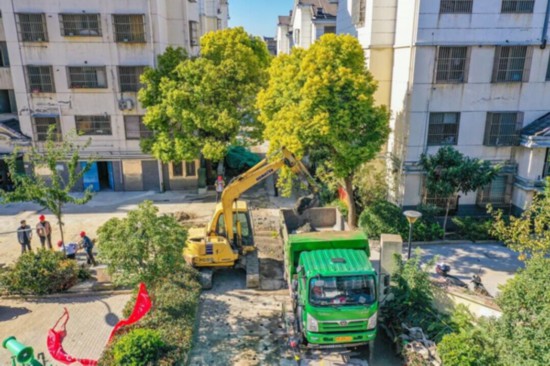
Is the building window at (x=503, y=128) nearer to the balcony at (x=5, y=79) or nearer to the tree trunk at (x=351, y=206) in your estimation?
the tree trunk at (x=351, y=206)

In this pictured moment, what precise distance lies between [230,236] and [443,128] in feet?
39.3

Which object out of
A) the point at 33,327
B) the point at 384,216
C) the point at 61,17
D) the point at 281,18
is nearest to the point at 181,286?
the point at 33,327

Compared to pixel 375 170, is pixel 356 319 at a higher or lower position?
lower

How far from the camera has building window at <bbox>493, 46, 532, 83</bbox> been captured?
68.4 feet

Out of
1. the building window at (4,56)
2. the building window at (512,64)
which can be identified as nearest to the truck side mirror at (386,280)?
the building window at (512,64)

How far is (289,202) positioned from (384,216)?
26.0ft

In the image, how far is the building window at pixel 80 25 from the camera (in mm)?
26422

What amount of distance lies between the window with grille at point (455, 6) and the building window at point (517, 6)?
159 cm

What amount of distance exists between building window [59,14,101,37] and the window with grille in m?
19.6

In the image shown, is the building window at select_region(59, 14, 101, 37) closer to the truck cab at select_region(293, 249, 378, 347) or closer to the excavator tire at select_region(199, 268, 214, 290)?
the excavator tire at select_region(199, 268, 214, 290)

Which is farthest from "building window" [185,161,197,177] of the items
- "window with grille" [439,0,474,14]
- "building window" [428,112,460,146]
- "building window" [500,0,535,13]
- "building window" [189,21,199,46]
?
"building window" [500,0,535,13]

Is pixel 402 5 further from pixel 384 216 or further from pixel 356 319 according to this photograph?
pixel 356 319

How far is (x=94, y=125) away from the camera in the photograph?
28250 mm

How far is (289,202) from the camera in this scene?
27328mm
